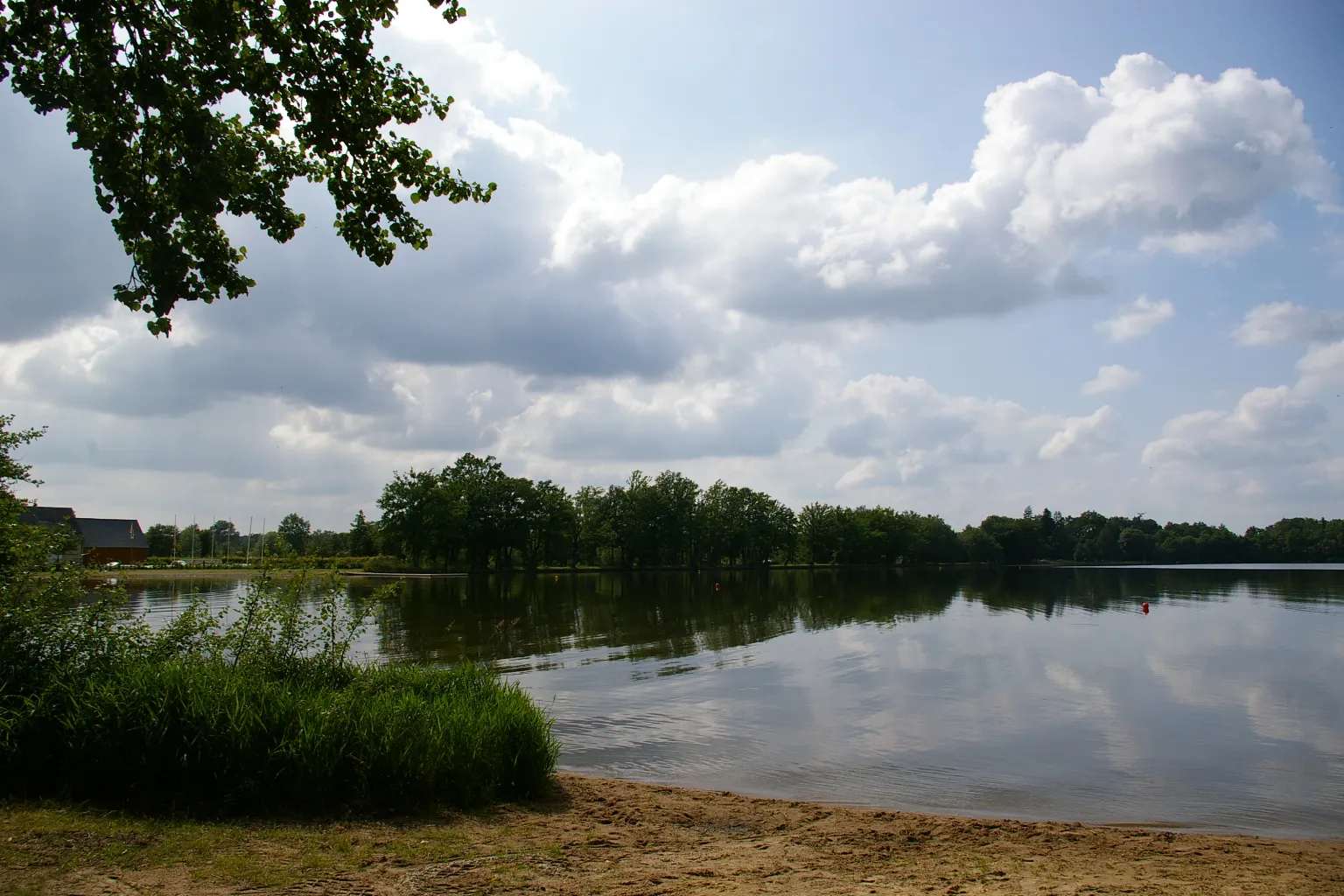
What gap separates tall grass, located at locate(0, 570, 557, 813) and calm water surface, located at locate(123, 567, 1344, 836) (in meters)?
4.05

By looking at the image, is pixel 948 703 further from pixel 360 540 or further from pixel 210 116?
pixel 360 540

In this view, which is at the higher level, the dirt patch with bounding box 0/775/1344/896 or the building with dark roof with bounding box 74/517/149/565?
the building with dark roof with bounding box 74/517/149/565

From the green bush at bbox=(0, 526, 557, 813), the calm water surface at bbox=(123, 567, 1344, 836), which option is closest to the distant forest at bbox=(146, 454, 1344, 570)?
the calm water surface at bbox=(123, 567, 1344, 836)

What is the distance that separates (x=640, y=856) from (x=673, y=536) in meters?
108

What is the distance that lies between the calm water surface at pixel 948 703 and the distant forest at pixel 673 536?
2091 inches

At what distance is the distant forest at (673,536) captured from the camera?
97.3 metres

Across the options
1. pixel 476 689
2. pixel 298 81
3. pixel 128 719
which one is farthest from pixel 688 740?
pixel 298 81

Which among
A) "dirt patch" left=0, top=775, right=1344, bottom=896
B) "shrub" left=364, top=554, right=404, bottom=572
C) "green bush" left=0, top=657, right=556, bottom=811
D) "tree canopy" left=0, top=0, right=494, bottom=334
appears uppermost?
"tree canopy" left=0, top=0, right=494, bottom=334

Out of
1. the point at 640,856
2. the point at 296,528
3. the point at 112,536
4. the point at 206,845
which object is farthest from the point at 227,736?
the point at 296,528

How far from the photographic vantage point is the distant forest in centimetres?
9731

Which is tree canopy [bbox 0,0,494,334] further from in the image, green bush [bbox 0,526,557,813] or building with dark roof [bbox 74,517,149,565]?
building with dark roof [bbox 74,517,149,565]

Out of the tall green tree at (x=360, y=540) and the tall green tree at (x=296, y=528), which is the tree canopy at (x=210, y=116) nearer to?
the tall green tree at (x=360, y=540)

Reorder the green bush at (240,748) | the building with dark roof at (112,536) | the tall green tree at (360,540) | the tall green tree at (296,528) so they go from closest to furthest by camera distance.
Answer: the green bush at (240,748) → the building with dark roof at (112,536) → the tall green tree at (360,540) → the tall green tree at (296,528)

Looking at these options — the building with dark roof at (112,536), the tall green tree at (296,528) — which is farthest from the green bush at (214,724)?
the tall green tree at (296,528)
